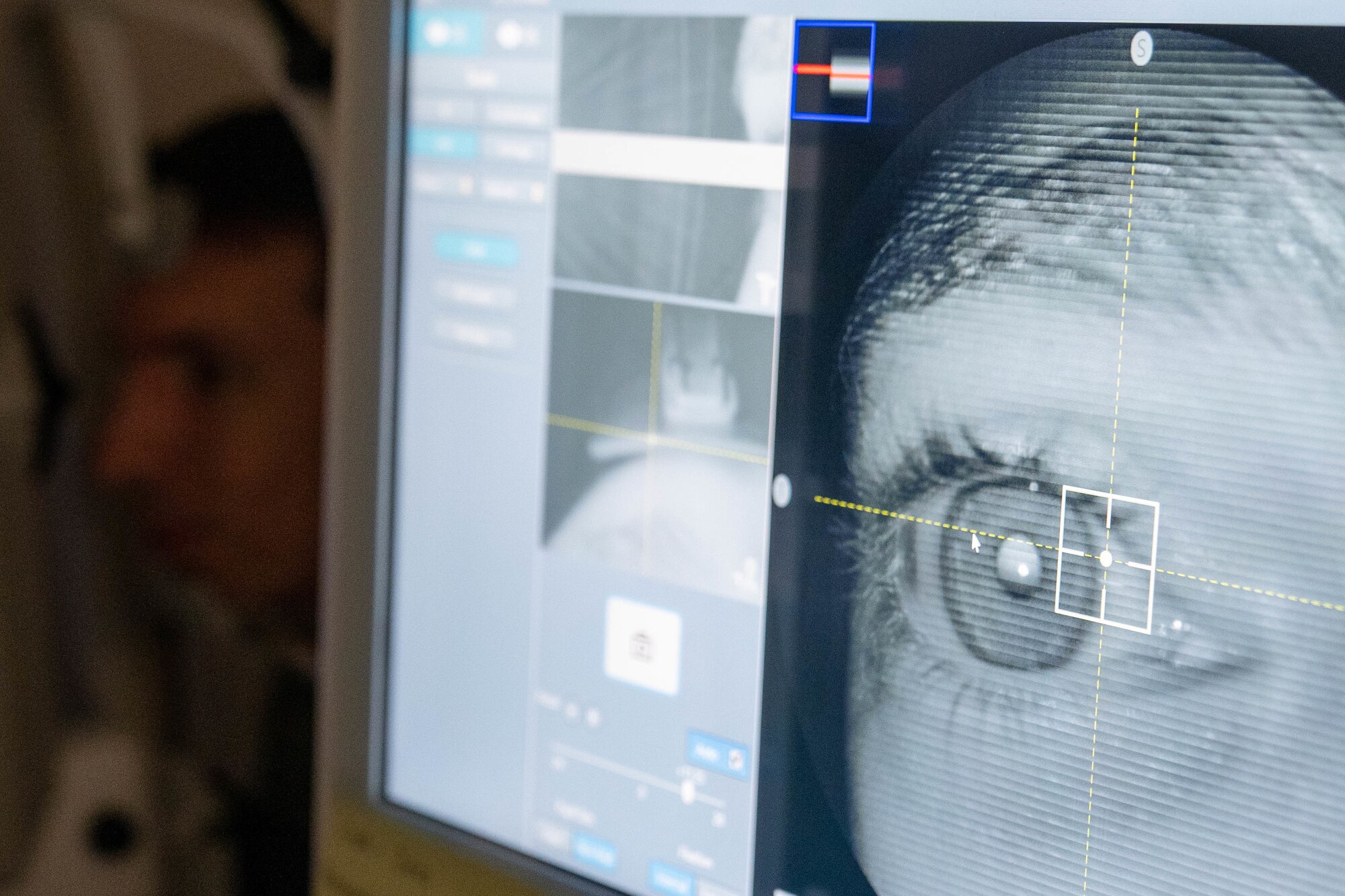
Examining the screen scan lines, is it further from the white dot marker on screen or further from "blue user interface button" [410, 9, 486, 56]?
"blue user interface button" [410, 9, 486, 56]

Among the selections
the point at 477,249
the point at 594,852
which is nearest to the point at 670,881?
the point at 594,852

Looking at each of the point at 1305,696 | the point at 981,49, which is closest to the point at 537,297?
the point at 981,49

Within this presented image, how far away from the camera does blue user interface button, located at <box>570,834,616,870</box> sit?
0.53m

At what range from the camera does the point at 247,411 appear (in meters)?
1.09

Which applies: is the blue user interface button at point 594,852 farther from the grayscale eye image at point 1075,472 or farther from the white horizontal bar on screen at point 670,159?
the white horizontal bar on screen at point 670,159

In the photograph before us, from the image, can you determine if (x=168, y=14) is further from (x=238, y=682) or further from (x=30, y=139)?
(x=238, y=682)

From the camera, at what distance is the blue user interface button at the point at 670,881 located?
0.51 metres

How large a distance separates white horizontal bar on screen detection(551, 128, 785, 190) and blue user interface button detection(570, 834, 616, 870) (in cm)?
28

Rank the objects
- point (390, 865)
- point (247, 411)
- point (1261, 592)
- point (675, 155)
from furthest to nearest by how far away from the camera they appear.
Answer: point (247, 411), point (390, 865), point (675, 155), point (1261, 592)

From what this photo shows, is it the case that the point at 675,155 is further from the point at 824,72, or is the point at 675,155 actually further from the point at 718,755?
the point at 718,755

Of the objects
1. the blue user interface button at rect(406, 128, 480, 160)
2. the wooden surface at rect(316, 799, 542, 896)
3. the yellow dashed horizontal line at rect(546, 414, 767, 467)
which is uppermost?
the blue user interface button at rect(406, 128, 480, 160)

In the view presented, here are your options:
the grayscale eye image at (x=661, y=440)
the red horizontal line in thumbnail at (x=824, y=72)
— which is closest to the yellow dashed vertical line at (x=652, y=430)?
the grayscale eye image at (x=661, y=440)

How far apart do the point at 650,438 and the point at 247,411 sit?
69 centimetres

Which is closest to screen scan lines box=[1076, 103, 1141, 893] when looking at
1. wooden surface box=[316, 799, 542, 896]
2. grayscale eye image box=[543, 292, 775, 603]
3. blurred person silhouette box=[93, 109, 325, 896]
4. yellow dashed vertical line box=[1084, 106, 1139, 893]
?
yellow dashed vertical line box=[1084, 106, 1139, 893]
